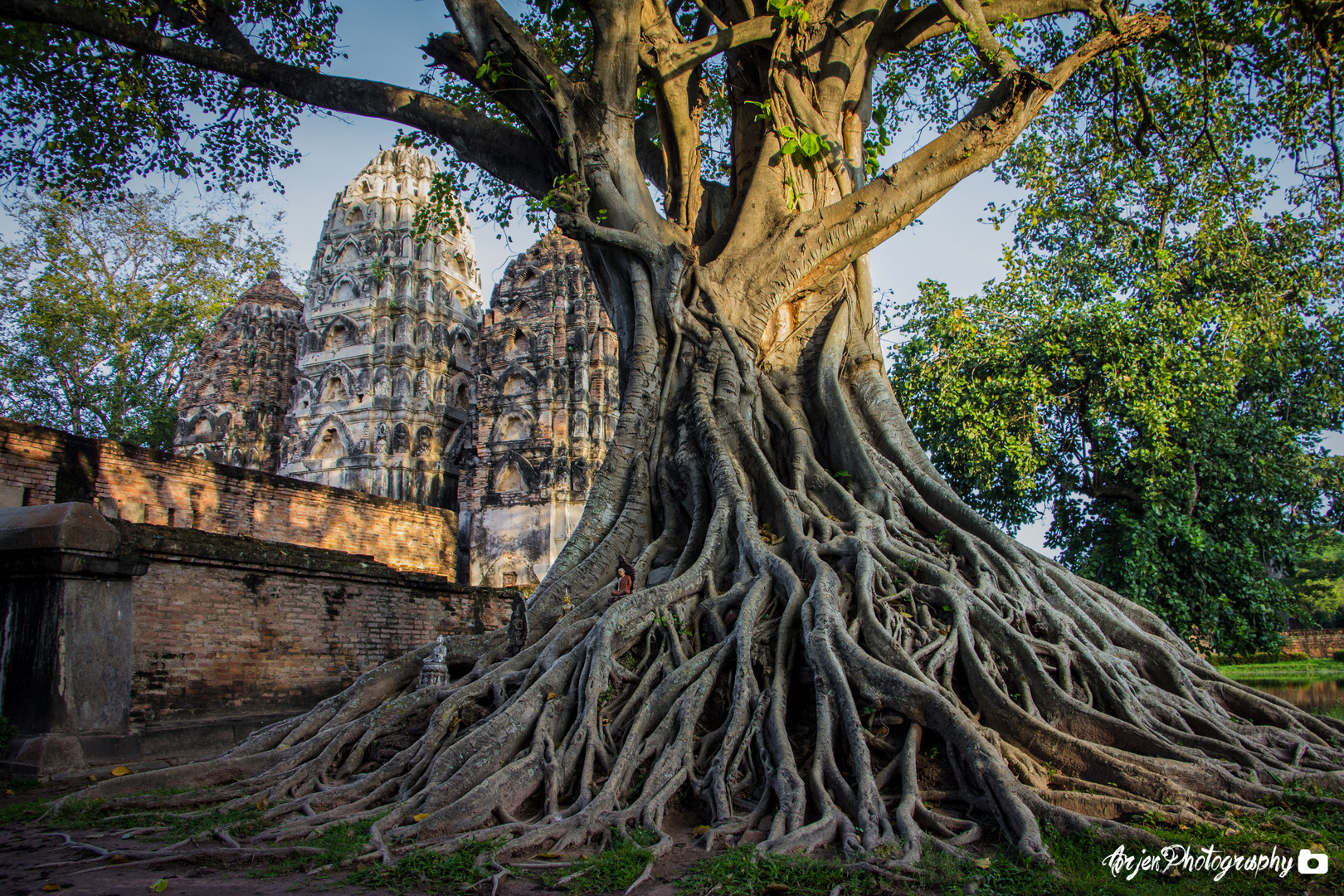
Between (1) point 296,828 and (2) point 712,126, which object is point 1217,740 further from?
(2) point 712,126

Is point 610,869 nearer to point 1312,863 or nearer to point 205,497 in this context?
point 1312,863

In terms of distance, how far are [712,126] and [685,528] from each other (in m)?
7.08

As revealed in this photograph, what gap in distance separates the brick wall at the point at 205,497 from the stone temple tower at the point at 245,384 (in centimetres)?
1401

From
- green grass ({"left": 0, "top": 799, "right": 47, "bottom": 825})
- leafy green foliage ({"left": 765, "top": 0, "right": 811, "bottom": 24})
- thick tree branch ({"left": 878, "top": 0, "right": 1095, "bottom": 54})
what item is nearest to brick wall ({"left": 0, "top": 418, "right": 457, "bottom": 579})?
green grass ({"left": 0, "top": 799, "right": 47, "bottom": 825})

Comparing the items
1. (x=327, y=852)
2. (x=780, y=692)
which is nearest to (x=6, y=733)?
(x=327, y=852)

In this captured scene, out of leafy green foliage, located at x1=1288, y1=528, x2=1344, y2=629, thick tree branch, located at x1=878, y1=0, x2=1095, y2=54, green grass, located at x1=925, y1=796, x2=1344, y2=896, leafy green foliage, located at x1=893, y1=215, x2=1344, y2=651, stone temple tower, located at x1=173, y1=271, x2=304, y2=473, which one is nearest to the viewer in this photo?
green grass, located at x1=925, y1=796, x2=1344, y2=896

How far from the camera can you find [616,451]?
6.55m

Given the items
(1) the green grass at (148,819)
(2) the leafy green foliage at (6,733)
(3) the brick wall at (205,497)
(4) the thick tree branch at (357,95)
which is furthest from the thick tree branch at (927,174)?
(3) the brick wall at (205,497)

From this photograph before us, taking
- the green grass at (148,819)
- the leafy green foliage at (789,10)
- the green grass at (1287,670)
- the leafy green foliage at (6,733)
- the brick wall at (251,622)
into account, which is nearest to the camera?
the green grass at (148,819)

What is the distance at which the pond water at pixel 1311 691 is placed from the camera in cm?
844

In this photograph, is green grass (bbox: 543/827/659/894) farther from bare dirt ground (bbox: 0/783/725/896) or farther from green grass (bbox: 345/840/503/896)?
green grass (bbox: 345/840/503/896)

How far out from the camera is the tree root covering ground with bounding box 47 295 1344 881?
3439 millimetres

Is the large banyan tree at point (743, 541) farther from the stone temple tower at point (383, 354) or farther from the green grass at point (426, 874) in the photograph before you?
the stone temple tower at point (383, 354)

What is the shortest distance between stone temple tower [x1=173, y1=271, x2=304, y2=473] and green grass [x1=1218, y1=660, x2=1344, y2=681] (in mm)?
25537
